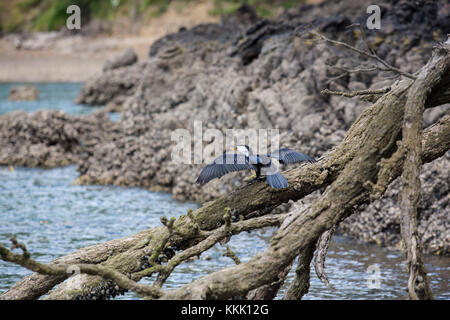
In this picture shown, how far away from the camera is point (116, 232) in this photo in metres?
11.0

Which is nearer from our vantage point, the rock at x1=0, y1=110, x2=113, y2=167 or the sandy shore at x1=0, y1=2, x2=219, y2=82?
the rock at x1=0, y1=110, x2=113, y2=167

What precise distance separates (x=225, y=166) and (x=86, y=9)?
139 ft

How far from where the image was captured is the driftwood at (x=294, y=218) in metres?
4.89

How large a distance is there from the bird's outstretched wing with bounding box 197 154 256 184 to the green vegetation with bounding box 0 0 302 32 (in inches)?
1302

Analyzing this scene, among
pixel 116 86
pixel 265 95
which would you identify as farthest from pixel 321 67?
pixel 116 86

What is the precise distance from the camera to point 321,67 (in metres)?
12.6

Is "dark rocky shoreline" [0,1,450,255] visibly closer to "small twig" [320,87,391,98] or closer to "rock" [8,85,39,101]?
"small twig" [320,87,391,98]

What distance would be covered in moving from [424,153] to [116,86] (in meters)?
22.0

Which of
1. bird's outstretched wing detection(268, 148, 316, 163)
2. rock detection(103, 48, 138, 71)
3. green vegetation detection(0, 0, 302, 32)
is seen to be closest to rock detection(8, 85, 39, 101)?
rock detection(103, 48, 138, 71)

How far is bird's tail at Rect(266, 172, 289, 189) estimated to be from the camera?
5.28 meters

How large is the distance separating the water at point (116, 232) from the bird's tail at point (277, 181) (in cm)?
296

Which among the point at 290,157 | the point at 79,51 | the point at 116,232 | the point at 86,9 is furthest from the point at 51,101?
the point at 290,157

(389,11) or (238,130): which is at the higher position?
(389,11)
